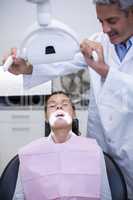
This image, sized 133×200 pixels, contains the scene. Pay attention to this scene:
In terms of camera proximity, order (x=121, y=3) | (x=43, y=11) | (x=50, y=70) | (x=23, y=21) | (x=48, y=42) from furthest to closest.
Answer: (x=23, y=21) → (x=50, y=70) → (x=121, y=3) → (x=48, y=42) → (x=43, y=11)

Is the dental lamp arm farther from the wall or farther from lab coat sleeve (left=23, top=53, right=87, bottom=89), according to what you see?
the wall

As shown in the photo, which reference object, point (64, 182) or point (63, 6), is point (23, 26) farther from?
point (64, 182)

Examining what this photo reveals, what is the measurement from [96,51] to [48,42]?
218mm

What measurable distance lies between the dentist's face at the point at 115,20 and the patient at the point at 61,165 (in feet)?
1.60

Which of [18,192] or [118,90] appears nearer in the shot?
[118,90]

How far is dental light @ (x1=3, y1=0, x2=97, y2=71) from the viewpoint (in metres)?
1.07

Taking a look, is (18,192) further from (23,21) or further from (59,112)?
(23,21)

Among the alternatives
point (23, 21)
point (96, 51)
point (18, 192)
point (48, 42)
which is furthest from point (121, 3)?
point (23, 21)

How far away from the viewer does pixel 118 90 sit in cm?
135

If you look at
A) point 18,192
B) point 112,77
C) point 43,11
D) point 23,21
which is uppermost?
point 23,21

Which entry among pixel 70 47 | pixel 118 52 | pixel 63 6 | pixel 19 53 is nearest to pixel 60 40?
pixel 70 47

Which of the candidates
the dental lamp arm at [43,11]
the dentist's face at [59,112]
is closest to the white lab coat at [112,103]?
the dentist's face at [59,112]

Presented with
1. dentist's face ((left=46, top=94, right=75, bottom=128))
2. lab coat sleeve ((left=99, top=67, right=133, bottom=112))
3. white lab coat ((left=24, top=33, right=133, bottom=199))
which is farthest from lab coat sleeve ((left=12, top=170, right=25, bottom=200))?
lab coat sleeve ((left=99, top=67, right=133, bottom=112))

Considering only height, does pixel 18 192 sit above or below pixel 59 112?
below
